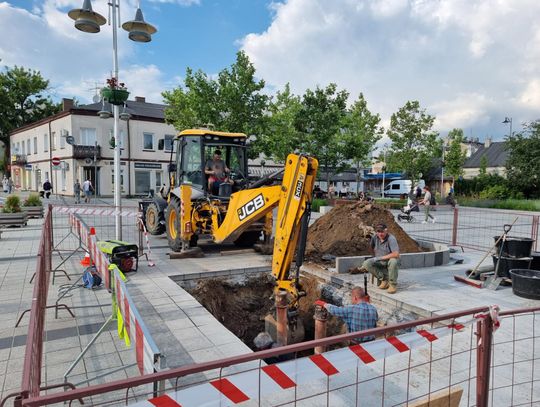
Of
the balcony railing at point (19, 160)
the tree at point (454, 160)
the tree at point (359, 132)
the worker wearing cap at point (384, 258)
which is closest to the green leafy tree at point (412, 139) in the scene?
the tree at point (359, 132)

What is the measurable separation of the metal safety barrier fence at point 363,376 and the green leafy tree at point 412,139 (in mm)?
26926

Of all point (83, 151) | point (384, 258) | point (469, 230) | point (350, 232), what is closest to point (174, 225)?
point (350, 232)

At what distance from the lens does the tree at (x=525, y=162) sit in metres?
30.3

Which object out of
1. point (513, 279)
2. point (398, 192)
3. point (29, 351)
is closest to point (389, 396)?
point (29, 351)

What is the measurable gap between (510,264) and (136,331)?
6836 mm

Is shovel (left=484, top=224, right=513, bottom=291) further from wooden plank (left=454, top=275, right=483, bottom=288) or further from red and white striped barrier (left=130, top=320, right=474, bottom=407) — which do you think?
red and white striped barrier (left=130, top=320, right=474, bottom=407)

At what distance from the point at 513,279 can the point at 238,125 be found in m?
17.2

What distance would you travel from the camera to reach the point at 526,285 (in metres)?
6.16

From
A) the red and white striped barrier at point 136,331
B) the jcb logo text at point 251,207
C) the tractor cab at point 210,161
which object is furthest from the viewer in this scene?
the tractor cab at point 210,161

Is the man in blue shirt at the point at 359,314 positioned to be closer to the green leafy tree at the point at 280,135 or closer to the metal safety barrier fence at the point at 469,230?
the metal safety barrier fence at the point at 469,230

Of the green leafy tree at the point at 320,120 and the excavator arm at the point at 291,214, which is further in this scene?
the green leafy tree at the point at 320,120

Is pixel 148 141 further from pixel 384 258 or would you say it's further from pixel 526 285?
pixel 526 285

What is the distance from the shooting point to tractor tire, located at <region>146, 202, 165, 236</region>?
11.2m

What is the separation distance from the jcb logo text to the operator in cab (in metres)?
1.99
